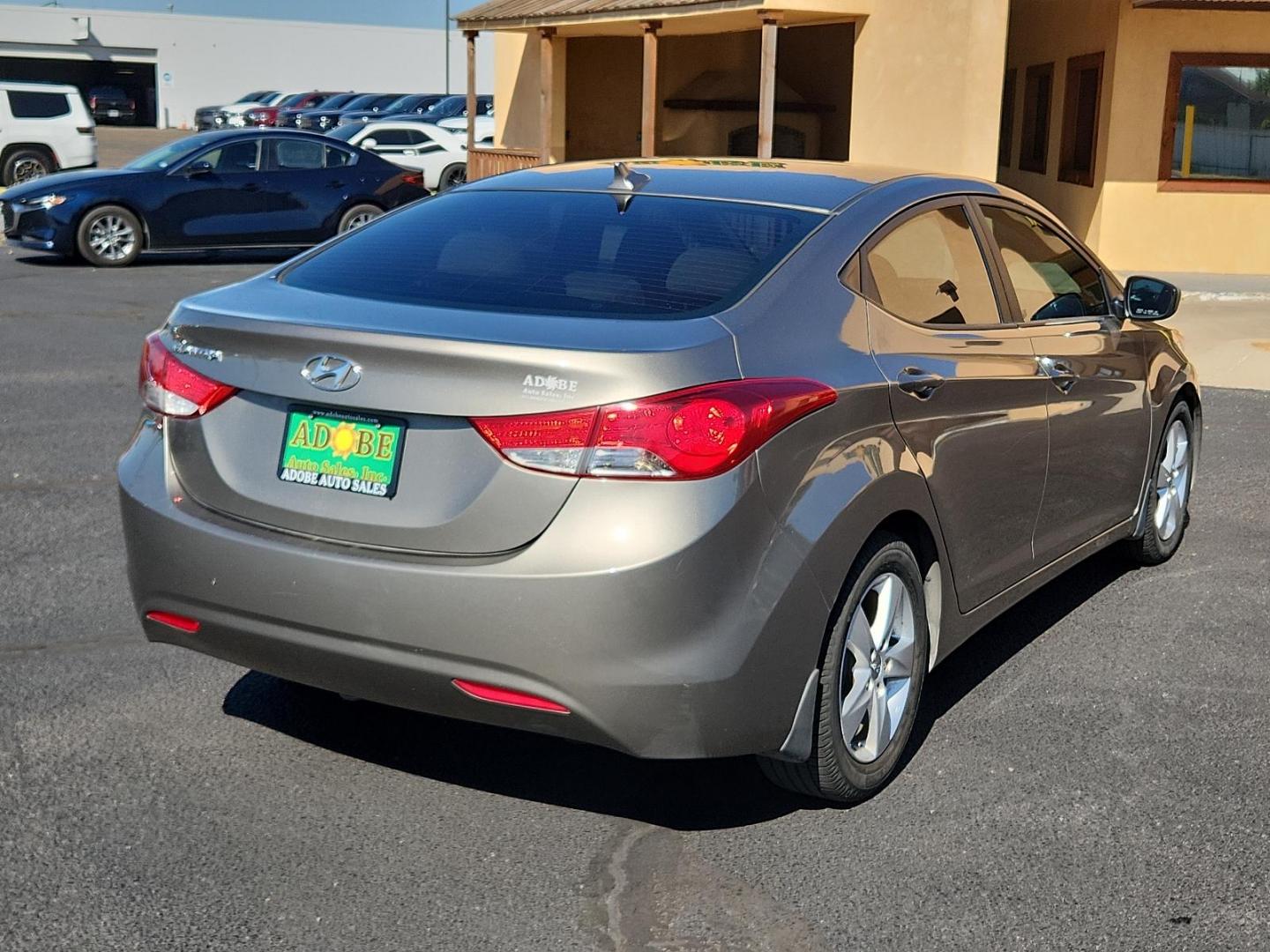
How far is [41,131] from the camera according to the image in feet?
92.5

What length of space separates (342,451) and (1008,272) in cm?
240

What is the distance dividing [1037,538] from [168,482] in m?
2.73

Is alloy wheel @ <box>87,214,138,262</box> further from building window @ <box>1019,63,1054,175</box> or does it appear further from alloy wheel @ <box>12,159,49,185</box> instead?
building window @ <box>1019,63,1054,175</box>

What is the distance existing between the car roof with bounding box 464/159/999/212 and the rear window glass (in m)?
25.8

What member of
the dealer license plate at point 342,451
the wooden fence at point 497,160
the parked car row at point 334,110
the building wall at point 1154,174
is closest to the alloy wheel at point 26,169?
the wooden fence at point 497,160

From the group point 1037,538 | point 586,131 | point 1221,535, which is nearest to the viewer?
point 1037,538

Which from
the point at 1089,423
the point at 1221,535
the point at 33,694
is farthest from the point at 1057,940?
the point at 1221,535

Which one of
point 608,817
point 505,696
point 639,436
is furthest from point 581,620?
point 608,817

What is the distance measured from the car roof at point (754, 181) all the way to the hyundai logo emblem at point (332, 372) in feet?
4.14

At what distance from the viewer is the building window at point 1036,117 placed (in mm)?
21375

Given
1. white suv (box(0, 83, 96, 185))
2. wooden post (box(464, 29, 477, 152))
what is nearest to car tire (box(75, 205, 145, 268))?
wooden post (box(464, 29, 477, 152))

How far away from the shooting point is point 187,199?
1795 cm

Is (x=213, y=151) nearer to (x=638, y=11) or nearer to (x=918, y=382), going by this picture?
(x=638, y=11)

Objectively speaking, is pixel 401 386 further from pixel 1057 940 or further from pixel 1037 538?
pixel 1037 538
